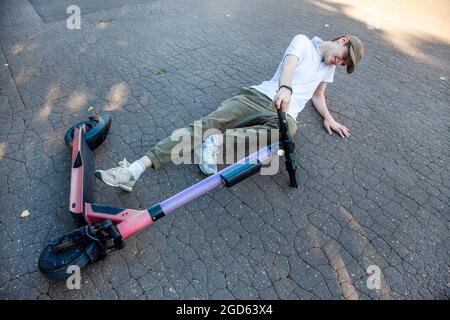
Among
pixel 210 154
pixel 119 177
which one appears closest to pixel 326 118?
pixel 210 154

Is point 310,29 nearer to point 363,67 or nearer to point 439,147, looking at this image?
point 363,67

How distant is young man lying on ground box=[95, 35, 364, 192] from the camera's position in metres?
2.96

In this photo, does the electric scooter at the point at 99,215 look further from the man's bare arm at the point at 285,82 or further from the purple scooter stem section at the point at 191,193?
the man's bare arm at the point at 285,82

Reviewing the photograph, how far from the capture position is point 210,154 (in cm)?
303

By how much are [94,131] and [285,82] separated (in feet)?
5.90

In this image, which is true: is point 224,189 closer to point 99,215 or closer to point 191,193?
point 191,193

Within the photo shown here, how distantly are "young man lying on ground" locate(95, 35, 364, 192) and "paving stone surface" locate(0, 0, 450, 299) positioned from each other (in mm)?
238

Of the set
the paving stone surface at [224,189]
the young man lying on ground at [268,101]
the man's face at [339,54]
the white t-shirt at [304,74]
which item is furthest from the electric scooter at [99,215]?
the man's face at [339,54]

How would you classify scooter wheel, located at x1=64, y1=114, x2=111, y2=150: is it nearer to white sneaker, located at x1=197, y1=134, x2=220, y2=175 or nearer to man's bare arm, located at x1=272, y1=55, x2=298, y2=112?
white sneaker, located at x1=197, y1=134, x2=220, y2=175

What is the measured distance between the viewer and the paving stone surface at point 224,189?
2465 millimetres

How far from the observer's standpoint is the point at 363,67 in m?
4.96

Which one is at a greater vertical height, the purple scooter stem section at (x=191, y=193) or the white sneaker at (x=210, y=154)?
the purple scooter stem section at (x=191, y=193)

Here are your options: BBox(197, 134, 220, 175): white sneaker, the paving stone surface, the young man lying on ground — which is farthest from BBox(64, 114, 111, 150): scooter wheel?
BBox(197, 134, 220, 175): white sneaker

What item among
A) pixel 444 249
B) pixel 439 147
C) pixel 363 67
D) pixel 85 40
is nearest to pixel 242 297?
pixel 444 249
